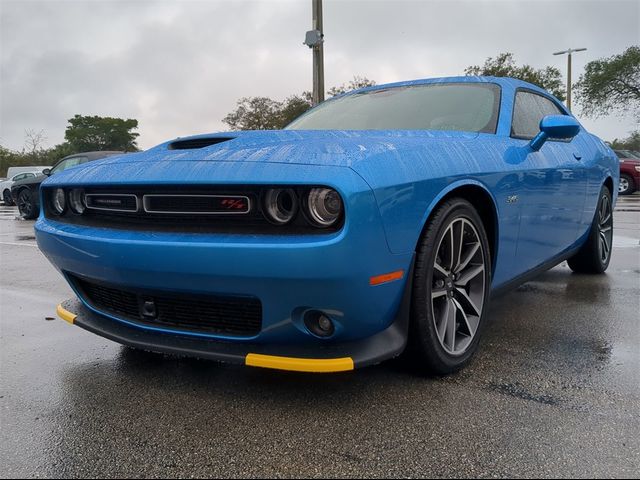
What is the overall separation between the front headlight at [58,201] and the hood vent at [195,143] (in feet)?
1.88

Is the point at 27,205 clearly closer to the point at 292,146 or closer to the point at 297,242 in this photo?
the point at 292,146

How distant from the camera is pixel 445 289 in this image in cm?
225

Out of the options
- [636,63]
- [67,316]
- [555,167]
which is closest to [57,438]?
[67,316]

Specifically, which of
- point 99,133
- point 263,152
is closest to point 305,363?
point 263,152

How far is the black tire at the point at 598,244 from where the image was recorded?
13.4 ft

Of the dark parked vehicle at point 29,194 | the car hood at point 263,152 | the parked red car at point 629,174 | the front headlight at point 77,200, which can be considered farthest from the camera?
the parked red car at point 629,174

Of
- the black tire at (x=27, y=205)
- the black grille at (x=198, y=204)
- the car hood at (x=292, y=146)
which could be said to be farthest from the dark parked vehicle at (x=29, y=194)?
the black grille at (x=198, y=204)

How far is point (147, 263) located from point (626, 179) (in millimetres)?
16936

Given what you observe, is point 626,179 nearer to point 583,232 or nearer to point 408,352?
point 583,232

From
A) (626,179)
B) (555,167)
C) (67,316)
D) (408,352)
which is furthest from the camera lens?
(626,179)

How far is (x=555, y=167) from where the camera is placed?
10.0ft

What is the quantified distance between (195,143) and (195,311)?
77 centimetres

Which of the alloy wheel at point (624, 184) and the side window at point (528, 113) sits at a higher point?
the side window at point (528, 113)

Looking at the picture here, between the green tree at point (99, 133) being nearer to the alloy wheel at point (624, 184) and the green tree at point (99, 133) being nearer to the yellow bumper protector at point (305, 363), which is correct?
the alloy wheel at point (624, 184)
